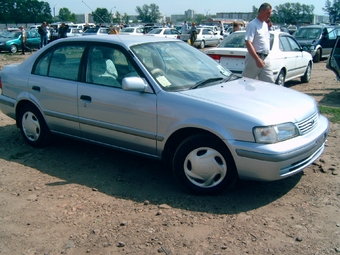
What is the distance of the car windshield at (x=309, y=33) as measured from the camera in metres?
18.5

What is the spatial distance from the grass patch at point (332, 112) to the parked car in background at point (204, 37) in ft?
64.8

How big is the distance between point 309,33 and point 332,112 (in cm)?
1238

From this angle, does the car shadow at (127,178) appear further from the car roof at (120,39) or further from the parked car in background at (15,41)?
the parked car in background at (15,41)

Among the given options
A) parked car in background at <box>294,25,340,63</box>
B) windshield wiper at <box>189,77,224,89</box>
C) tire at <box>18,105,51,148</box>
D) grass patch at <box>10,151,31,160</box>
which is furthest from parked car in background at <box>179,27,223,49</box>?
windshield wiper at <box>189,77,224,89</box>

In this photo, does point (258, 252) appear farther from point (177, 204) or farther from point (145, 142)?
point (145, 142)

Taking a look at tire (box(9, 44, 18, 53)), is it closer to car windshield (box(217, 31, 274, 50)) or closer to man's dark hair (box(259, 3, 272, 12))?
Answer: car windshield (box(217, 31, 274, 50))

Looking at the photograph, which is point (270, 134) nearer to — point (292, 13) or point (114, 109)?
point (114, 109)

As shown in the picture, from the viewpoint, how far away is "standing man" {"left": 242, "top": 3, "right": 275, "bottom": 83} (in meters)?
6.55

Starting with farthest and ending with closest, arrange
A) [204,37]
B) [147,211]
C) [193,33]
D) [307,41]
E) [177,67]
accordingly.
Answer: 1. [204,37]
2. [193,33]
3. [307,41]
4. [177,67]
5. [147,211]

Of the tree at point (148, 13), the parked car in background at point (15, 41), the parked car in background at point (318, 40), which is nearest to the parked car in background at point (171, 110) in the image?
the parked car in background at point (318, 40)

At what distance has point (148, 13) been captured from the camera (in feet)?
315

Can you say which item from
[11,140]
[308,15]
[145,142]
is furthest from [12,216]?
[308,15]

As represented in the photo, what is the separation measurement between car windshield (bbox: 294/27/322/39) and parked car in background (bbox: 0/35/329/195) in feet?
49.3

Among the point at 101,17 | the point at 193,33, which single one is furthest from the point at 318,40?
the point at 101,17
